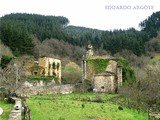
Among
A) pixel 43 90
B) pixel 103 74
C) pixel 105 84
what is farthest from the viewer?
pixel 103 74

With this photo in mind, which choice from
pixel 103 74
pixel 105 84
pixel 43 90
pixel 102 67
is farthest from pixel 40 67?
pixel 43 90

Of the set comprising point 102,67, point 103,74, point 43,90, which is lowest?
point 43,90

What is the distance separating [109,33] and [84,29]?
157 ft

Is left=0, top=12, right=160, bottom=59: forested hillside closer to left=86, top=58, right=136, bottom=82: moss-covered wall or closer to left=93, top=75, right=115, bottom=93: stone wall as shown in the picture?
left=86, top=58, right=136, bottom=82: moss-covered wall

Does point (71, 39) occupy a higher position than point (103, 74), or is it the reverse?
point (71, 39)

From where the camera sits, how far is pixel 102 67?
45625 millimetres

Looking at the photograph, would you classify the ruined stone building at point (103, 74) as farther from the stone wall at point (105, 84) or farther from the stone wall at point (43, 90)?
the stone wall at point (43, 90)

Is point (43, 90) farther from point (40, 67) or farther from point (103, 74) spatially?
point (40, 67)

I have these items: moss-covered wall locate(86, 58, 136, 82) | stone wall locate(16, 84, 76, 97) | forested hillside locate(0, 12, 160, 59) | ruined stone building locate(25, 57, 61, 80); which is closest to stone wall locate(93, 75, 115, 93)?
moss-covered wall locate(86, 58, 136, 82)

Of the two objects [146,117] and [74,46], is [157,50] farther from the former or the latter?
[146,117]

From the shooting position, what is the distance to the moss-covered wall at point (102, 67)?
45250 mm

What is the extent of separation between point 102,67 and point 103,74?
231cm

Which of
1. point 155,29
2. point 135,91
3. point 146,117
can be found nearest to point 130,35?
point 155,29

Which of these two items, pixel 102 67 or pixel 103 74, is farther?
pixel 102 67
